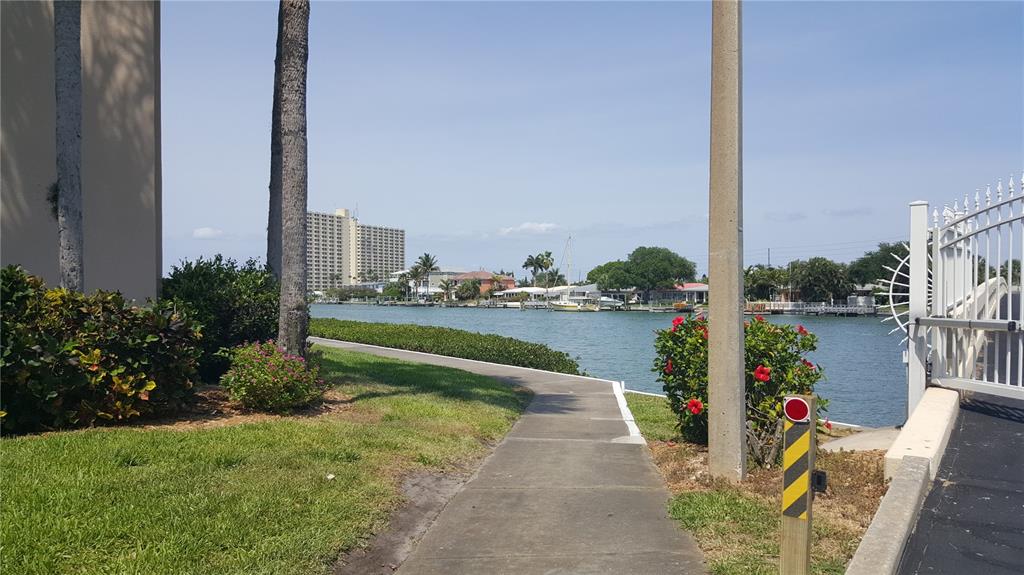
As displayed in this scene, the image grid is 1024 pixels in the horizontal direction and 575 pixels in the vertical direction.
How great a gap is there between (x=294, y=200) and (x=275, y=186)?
4047 millimetres

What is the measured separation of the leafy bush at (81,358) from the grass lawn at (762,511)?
5.59 metres

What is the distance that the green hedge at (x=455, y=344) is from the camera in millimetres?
22016

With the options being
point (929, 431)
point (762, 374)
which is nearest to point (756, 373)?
point (762, 374)

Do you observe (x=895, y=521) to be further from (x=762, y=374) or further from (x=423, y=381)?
(x=423, y=381)

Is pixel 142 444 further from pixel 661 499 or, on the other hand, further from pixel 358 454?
pixel 661 499

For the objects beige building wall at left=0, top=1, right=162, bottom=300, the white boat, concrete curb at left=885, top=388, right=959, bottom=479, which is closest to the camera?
concrete curb at left=885, top=388, right=959, bottom=479

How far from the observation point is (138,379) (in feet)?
28.0

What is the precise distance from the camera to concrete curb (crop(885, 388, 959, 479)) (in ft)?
20.1

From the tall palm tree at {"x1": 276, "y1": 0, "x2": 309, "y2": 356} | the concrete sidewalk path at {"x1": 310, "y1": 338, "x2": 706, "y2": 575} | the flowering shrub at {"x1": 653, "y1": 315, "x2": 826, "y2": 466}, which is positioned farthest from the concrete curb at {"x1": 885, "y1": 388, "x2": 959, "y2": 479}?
the tall palm tree at {"x1": 276, "y1": 0, "x2": 309, "y2": 356}

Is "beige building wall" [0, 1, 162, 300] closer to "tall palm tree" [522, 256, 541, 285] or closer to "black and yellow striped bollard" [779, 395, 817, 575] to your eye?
"black and yellow striped bollard" [779, 395, 817, 575]

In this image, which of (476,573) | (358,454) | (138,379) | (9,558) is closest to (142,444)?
(138,379)

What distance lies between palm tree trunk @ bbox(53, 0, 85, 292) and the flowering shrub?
23.2ft

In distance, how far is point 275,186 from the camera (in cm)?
1460

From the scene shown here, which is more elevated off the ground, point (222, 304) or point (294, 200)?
point (294, 200)
